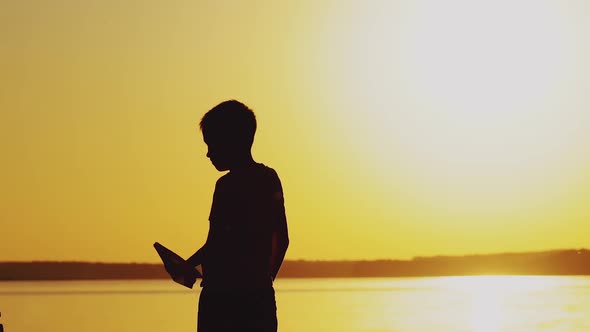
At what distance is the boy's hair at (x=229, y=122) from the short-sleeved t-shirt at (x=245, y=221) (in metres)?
0.16

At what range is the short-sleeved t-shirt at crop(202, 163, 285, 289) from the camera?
5.07 m

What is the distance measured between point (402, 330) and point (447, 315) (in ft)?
55.6

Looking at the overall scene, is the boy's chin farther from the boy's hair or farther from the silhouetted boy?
the boy's hair

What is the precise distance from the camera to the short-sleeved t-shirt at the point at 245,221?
507cm

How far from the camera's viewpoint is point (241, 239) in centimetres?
508

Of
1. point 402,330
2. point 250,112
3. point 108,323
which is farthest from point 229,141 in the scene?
point 108,323

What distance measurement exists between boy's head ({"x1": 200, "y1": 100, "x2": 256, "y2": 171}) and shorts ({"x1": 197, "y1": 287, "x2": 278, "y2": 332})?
543 millimetres

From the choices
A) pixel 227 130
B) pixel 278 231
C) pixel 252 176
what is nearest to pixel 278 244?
pixel 278 231

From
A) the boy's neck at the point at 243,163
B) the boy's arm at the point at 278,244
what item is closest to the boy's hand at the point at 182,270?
the boy's arm at the point at 278,244

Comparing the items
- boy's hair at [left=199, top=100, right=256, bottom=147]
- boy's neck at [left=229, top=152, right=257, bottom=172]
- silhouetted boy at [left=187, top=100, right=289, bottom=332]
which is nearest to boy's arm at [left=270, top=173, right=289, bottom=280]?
silhouetted boy at [left=187, top=100, right=289, bottom=332]

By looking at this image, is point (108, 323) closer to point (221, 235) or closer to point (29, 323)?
point (29, 323)

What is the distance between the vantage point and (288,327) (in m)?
53.0

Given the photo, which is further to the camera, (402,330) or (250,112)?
(402,330)

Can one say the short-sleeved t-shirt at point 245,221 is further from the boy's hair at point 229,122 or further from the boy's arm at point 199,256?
the boy's hair at point 229,122
